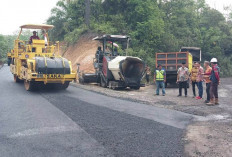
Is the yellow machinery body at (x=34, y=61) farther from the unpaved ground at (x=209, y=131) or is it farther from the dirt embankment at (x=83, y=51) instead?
the dirt embankment at (x=83, y=51)

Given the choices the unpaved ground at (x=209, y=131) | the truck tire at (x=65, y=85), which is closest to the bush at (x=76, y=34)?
the truck tire at (x=65, y=85)

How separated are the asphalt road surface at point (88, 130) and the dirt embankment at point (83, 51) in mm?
14473

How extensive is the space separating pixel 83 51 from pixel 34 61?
15.3m

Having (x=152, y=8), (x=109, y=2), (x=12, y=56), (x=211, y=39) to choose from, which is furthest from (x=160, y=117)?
(x=211, y=39)

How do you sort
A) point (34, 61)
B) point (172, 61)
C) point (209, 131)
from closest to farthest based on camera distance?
1. point (209, 131)
2. point (34, 61)
3. point (172, 61)

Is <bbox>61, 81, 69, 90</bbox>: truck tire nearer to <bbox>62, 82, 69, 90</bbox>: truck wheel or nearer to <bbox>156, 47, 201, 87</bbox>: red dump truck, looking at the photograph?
<bbox>62, 82, 69, 90</bbox>: truck wheel

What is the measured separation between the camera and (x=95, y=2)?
93.6 ft

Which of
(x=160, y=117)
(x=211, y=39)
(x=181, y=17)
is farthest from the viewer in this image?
(x=211, y=39)

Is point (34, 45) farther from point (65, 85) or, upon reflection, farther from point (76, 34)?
point (76, 34)

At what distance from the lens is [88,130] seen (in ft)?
18.1

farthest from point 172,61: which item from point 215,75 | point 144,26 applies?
point 144,26

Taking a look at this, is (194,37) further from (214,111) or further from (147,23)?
(214,111)

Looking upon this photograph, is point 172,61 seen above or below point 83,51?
below

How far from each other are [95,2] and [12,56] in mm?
16012
